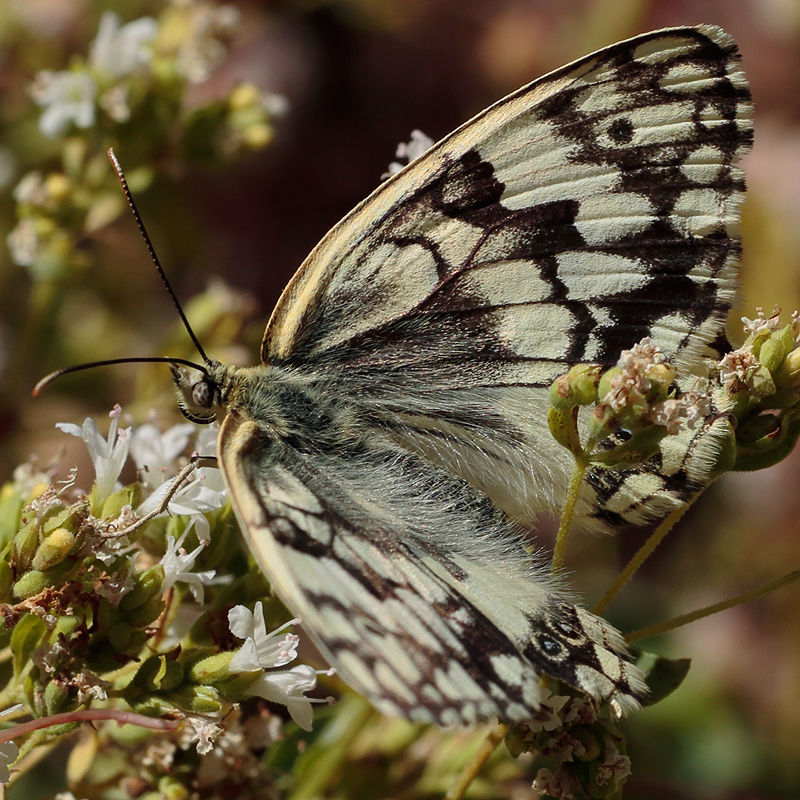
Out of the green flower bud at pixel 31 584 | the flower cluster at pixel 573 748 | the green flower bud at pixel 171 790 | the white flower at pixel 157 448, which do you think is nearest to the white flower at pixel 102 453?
the white flower at pixel 157 448

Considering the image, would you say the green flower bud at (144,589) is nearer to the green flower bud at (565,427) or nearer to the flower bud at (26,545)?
the flower bud at (26,545)

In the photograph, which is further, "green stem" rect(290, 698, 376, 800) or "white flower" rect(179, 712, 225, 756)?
"green stem" rect(290, 698, 376, 800)

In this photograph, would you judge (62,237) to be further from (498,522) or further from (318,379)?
(498,522)

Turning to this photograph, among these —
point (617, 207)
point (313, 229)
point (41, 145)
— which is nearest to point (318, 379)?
point (617, 207)

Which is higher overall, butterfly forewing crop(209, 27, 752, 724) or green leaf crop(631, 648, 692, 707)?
butterfly forewing crop(209, 27, 752, 724)

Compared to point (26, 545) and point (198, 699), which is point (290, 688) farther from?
point (26, 545)

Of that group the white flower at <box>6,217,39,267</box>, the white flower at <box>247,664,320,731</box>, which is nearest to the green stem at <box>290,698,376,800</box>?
the white flower at <box>247,664,320,731</box>

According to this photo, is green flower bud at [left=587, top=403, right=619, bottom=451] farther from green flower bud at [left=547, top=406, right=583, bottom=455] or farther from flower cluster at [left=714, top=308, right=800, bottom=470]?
flower cluster at [left=714, top=308, right=800, bottom=470]
